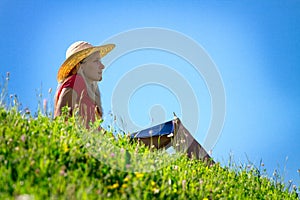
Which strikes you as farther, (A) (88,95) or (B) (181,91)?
(A) (88,95)

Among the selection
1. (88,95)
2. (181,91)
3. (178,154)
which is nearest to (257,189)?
(178,154)

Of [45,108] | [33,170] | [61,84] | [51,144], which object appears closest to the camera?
[33,170]

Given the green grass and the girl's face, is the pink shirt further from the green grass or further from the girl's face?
the green grass

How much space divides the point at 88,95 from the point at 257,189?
327 cm

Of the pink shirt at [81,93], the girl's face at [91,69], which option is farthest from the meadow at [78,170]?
the girl's face at [91,69]

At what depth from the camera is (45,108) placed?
706cm

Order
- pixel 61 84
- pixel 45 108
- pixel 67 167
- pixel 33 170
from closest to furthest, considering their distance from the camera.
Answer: pixel 33 170 → pixel 67 167 → pixel 45 108 → pixel 61 84

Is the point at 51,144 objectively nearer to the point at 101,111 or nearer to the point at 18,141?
the point at 18,141

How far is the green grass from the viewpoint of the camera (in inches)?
177

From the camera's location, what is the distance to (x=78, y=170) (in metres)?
4.89

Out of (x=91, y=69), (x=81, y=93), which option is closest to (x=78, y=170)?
(x=81, y=93)

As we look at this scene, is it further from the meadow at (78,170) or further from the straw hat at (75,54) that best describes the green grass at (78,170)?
the straw hat at (75,54)

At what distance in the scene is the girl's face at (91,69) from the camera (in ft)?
28.3

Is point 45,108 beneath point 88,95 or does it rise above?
beneath
